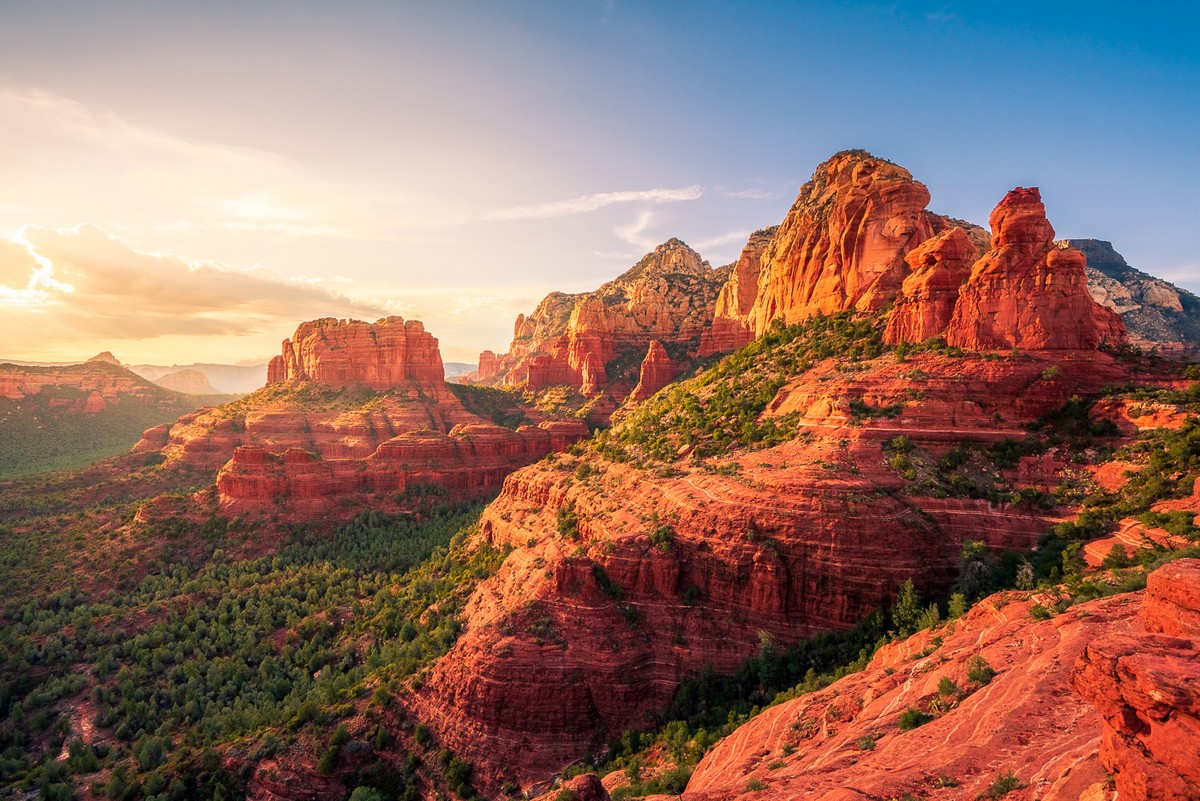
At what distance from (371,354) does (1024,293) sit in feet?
403

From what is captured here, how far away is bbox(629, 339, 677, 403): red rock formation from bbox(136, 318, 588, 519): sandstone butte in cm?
1754

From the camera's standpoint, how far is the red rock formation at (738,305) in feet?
361

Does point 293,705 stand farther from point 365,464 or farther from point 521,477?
point 365,464

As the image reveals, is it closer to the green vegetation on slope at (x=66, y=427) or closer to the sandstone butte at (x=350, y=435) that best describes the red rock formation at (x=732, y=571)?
the sandstone butte at (x=350, y=435)

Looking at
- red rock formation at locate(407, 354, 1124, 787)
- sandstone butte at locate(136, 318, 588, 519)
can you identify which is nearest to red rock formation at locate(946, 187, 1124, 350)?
red rock formation at locate(407, 354, 1124, 787)

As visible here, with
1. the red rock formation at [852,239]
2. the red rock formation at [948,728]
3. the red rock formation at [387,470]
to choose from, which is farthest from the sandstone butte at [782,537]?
the red rock formation at [387,470]

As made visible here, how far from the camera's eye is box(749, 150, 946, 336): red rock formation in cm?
5412

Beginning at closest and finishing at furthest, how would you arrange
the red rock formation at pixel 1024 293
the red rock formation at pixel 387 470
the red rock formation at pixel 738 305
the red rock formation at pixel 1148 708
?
the red rock formation at pixel 1148 708 → the red rock formation at pixel 1024 293 → the red rock formation at pixel 387 470 → the red rock formation at pixel 738 305

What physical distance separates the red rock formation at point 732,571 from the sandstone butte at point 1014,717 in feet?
19.7

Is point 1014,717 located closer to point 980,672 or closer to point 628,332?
point 980,672

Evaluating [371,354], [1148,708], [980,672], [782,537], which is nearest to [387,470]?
[371,354]

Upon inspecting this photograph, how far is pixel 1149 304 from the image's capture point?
123938mm

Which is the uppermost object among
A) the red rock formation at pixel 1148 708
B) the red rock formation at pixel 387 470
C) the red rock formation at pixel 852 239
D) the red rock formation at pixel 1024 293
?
the red rock formation at pixel 852 239

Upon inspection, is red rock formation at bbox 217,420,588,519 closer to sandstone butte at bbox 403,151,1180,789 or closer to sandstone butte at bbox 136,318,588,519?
sandstone butte at bbox 136,318,588,519
